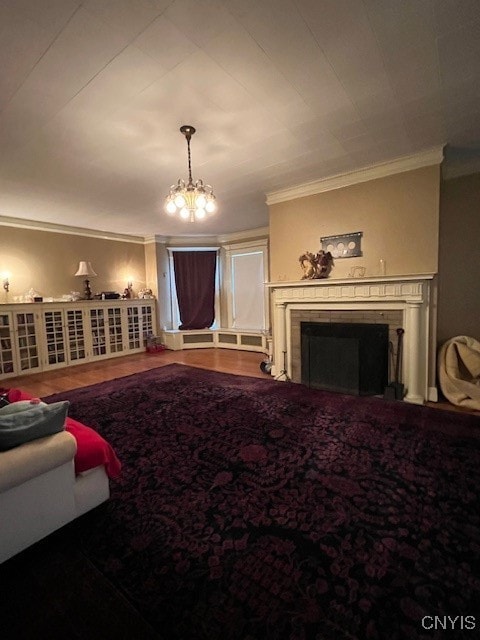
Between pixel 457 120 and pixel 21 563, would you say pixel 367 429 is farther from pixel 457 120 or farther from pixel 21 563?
pixel 457 120

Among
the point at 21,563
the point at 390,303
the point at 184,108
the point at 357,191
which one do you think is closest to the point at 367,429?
the point at 390,303

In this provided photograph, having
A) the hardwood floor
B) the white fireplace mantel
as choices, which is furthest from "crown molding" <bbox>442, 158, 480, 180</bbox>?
the hardwood floor

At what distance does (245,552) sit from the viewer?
1.29m

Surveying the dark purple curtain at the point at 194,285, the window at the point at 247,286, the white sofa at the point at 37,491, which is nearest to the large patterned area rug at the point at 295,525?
the white sofa at the point at 37,491

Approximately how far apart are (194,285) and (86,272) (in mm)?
2282

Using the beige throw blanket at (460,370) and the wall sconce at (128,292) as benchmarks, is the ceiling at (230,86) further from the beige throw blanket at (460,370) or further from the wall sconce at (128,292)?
the wall sconce at (128,292)

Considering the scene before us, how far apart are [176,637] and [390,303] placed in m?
3.19

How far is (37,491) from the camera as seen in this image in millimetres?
1271

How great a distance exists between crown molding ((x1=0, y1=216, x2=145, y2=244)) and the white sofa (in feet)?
16.1

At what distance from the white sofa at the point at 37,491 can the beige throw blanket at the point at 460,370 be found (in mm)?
3490

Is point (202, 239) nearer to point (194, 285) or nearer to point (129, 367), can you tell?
point (194, 285)

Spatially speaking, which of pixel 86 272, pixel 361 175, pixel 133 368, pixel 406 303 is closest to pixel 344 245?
pixel 361 175

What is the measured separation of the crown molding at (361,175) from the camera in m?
2.87

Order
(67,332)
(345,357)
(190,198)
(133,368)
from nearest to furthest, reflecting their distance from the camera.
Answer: (190,198) < (345,357) < (133,368) < (67,332)
